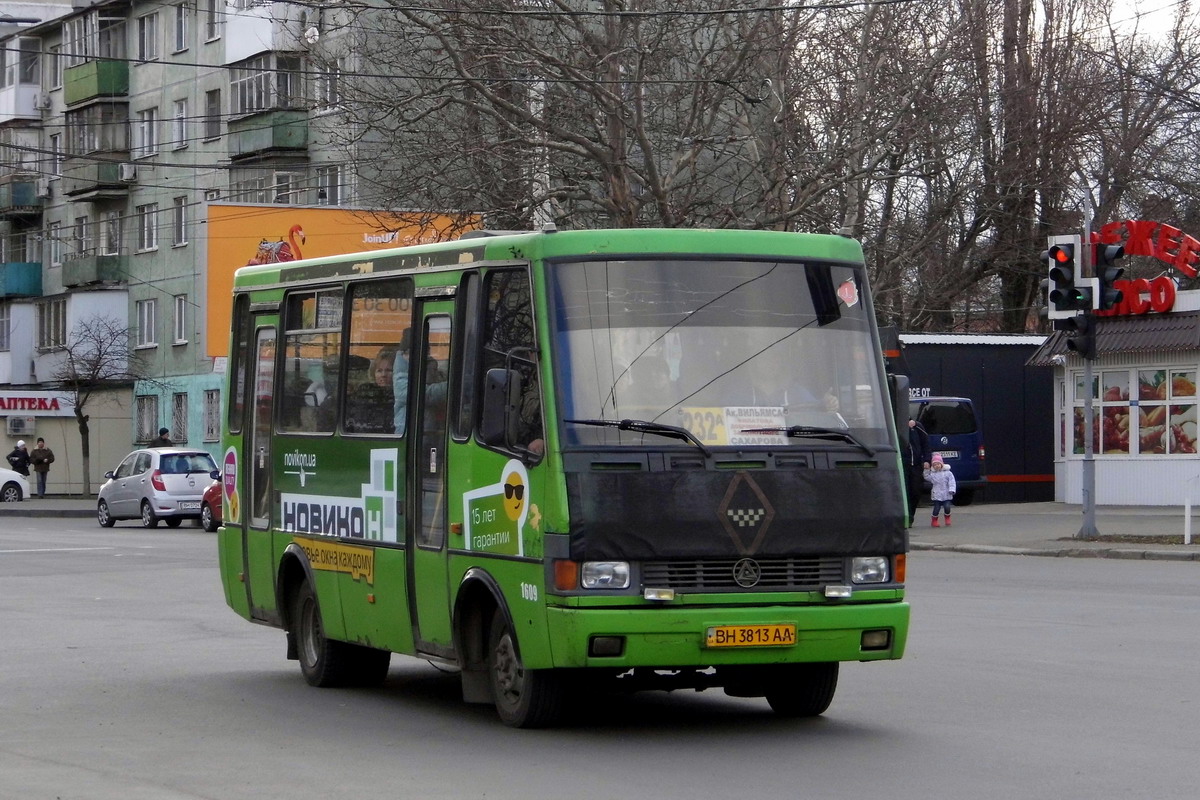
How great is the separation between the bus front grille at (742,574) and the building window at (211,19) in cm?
5522

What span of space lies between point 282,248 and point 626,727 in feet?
129

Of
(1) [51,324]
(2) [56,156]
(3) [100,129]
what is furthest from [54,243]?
(3) [100,129]

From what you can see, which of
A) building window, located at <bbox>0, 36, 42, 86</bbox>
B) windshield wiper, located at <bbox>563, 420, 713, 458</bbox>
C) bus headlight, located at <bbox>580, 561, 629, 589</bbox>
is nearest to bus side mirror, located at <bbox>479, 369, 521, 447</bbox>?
windshield wiper, located at <bbox>563, 420, 713, 458</bbox>

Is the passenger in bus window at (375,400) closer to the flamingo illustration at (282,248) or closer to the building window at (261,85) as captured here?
the flamingo illustration at (282,248)

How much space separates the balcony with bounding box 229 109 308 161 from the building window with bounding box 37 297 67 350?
1080cm

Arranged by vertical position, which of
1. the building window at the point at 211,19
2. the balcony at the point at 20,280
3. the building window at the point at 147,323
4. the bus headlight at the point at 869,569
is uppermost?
the building window at the point at 211,19

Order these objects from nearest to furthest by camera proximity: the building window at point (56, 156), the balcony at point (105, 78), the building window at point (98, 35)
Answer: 1. the balcony at point (105, 78)
2. the building window at point (98, 35)
3. the building window at point (56, 156)

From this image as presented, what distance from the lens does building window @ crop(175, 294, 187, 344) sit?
205 feet

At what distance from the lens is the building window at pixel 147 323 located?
64500mm

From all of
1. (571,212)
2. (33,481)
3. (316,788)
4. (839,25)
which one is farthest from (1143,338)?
(33,481)

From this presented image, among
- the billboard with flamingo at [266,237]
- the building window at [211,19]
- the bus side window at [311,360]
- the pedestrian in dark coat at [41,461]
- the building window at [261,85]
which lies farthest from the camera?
the building window at [211,19]

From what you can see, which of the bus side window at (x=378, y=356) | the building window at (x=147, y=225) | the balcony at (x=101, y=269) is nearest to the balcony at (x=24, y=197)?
the balcony at (x=101, y=269)

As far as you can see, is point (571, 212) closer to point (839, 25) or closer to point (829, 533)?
point (839, 25)

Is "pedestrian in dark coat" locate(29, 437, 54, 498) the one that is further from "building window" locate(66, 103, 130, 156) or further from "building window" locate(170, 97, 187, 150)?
"building window" locate(66, 103, 130, 156)
